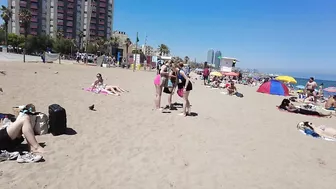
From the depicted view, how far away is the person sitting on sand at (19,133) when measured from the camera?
3975mm

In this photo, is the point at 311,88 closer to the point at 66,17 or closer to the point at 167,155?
the point at 167,155

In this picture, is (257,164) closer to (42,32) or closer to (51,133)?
(51,133)

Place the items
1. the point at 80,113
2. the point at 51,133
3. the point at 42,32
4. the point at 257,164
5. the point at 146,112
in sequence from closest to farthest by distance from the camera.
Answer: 1. the point at 257,164
2. the point at 51,133
3. the point at 80,113
4. the point at 146,112
5. the point at 42,32

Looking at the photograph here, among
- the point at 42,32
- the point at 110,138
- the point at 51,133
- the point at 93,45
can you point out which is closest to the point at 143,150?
the point at 110,138

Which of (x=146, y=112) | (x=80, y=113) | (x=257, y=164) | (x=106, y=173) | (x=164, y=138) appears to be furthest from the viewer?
(x=146, y=112)

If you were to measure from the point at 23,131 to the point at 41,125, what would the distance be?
33.1 inches

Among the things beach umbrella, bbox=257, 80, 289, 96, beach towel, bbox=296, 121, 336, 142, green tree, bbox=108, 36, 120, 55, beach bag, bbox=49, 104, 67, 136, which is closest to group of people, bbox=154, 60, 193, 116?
beach towel, bbox=296, 121, 336, 142

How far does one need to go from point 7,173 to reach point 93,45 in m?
83.2

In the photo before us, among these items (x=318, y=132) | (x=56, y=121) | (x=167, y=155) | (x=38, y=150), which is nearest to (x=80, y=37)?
(x=56, y=121)

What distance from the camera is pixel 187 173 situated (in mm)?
3963

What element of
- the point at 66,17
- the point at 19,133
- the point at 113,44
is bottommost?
the point at 19,133

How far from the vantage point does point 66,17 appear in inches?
3538

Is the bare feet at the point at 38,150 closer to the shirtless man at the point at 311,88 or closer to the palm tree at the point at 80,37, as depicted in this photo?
the shirtless man at the point at 311,88

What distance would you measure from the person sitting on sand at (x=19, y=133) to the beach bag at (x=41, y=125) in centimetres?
67
